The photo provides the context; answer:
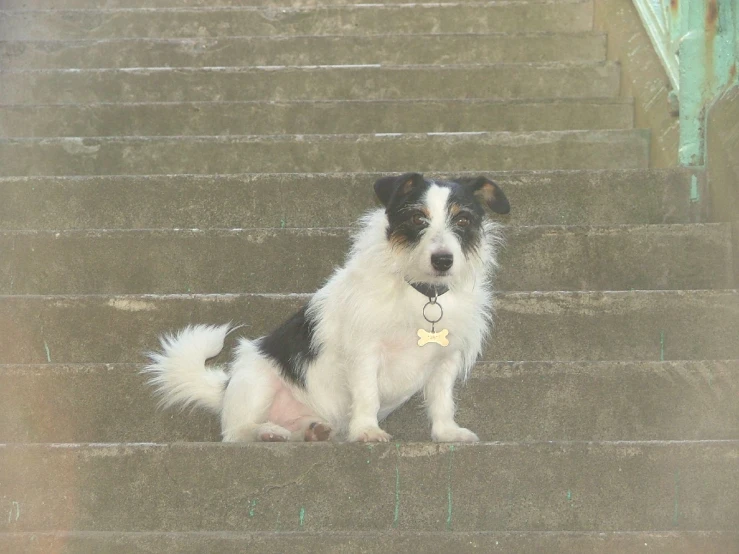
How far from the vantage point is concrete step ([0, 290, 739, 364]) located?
4086 mm

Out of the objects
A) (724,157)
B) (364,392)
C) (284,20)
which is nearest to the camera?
(364,392)

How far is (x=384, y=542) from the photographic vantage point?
2.92 meters

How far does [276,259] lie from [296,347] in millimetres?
750

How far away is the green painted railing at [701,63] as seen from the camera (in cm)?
498

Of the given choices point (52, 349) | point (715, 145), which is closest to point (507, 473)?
point (52, 349)

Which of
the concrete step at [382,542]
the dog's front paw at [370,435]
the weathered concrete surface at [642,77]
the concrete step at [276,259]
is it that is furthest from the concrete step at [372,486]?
the weathered concrete surface at [642,77]

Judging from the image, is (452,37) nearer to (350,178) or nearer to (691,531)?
(350,178)

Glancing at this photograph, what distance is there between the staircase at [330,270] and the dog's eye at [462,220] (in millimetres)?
494

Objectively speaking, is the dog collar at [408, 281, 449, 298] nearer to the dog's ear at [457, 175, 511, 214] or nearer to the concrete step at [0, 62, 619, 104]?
the dog's ear at [457, 175, 511, 214]

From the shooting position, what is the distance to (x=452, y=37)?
22.3 ft

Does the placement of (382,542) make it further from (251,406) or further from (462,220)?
(462,220)

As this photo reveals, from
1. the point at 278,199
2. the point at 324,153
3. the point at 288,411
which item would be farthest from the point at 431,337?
the point at 324,153

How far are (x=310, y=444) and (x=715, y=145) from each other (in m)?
2.55

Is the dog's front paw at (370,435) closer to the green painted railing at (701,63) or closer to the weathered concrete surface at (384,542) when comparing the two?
the weathered concrete surface at (384,542)
